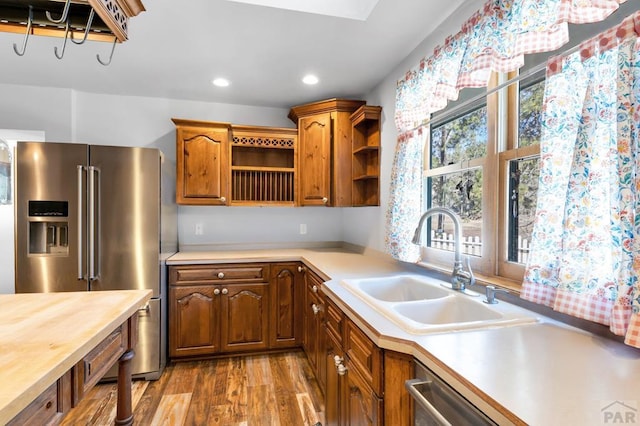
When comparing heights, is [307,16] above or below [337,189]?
above

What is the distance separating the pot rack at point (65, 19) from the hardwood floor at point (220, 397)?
2.00m

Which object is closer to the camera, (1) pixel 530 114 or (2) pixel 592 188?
(2) pixel 592 188

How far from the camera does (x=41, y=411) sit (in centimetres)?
82

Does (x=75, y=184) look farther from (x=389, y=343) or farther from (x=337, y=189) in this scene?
(x=389, y=343)

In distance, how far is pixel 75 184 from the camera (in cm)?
227

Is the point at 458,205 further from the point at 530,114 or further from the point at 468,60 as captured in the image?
the point at 468,60

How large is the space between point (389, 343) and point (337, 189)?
187cm

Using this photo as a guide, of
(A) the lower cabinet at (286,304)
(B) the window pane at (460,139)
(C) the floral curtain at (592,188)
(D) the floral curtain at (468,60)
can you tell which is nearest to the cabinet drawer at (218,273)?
(A) the lower cabinet at (286,304)

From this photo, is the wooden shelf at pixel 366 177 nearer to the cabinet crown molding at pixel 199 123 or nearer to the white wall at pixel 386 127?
the white wall at pixel 386 127

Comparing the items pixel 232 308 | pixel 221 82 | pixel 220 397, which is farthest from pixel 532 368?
pixel 221 82

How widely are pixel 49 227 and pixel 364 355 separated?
95.8 inches

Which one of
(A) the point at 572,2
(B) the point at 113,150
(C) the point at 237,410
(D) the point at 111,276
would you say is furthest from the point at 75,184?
(A) the point at 572,2

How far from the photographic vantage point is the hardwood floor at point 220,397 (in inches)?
76.9

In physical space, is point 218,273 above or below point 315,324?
above
